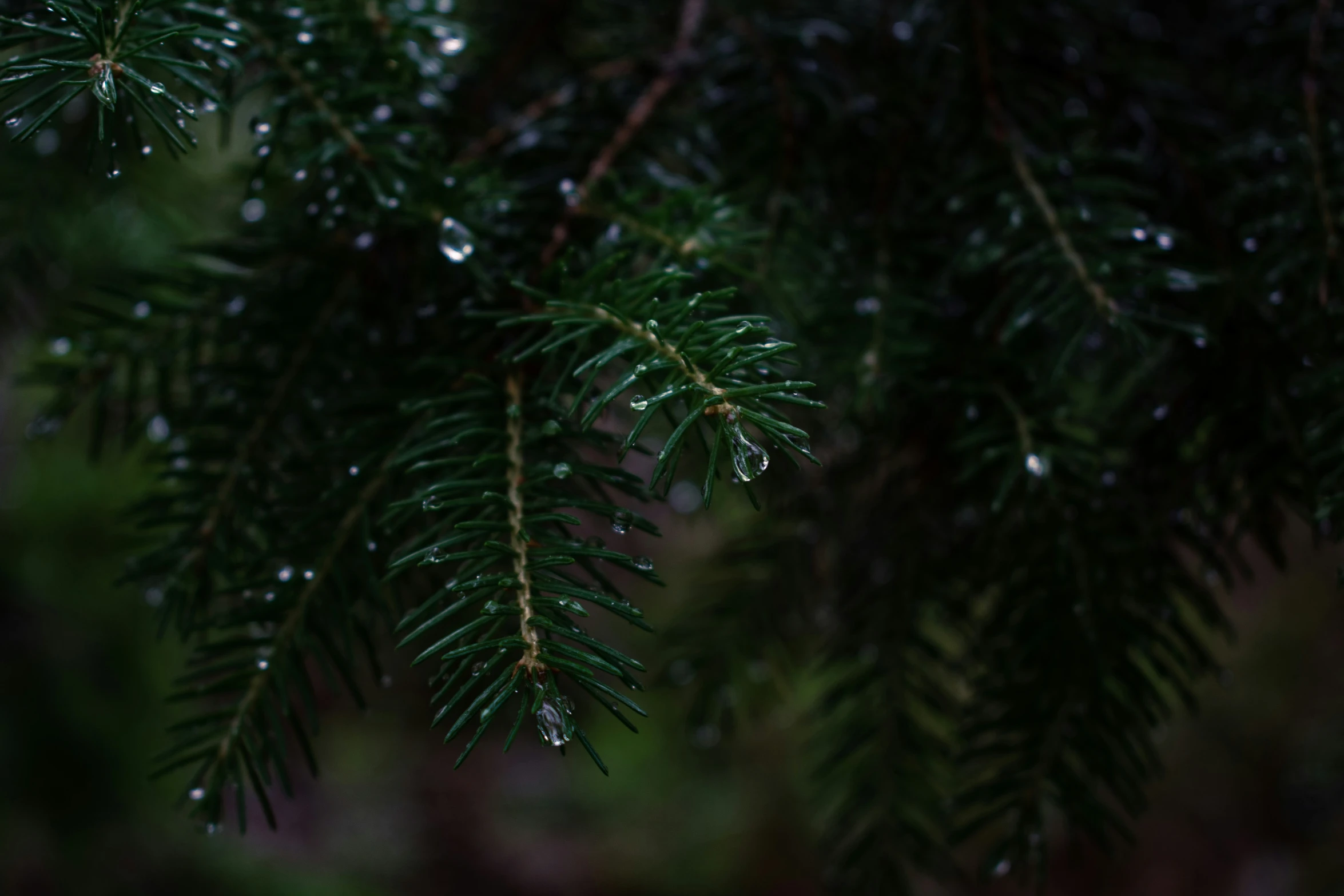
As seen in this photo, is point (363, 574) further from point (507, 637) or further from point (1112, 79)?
point (1112, 79)

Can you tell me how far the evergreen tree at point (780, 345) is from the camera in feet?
1.43

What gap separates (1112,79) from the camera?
637 mm

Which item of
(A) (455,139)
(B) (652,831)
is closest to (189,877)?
(B) (652,831)

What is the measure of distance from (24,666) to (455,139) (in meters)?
1.42

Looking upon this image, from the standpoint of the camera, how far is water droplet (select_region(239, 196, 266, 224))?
2.31 feet

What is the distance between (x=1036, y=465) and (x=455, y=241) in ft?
1.19

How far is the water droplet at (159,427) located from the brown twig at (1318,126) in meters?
0.75

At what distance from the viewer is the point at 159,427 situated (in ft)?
2.06

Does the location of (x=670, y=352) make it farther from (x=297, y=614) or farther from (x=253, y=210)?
(x=253, y=210)

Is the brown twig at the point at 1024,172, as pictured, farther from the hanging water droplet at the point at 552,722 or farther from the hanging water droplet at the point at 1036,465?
the hanging water droplet at the point at 552,722

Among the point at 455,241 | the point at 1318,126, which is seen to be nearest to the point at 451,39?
the point at 455,241

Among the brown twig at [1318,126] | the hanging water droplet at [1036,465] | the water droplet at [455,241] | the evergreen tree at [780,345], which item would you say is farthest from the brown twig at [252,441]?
the brown twig at [1318,126]

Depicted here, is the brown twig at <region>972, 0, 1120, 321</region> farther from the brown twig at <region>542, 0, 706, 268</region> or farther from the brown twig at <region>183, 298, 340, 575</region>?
the brown twig at <region>183, 298, 340, 575</region>

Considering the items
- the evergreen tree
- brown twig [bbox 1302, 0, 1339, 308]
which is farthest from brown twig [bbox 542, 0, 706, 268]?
brown twig [bbox 1302, 0, 1339, 308]
